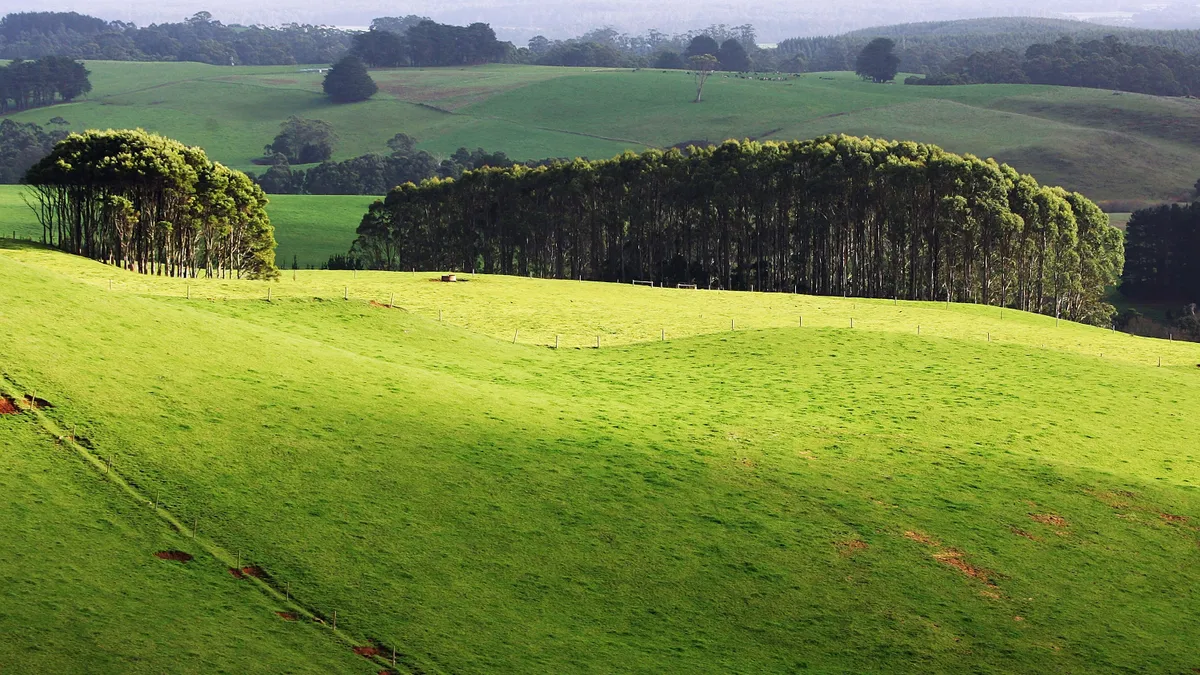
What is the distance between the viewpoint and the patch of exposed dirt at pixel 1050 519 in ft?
163

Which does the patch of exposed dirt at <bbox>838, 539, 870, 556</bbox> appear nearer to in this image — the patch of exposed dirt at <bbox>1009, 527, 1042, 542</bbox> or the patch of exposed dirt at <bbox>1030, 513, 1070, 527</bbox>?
the patch of exposed dirt at <bbox>1009, 527, 1042, 542</bbox>

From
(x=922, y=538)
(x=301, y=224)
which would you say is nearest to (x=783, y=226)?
(x=301, y=224)

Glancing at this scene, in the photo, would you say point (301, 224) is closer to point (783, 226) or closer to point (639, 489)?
point (783, 226)

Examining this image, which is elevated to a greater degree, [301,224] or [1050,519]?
[301,224]

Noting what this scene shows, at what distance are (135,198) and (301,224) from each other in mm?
88554

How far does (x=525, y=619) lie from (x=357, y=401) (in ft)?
60.0

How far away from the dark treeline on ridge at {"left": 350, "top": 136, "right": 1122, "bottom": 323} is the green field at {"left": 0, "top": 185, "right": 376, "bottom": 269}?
29.8ft

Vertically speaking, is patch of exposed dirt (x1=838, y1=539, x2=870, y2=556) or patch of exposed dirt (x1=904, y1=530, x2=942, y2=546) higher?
patch of exposed dirt (x1=838, y1=539, x2=870, y2=556)

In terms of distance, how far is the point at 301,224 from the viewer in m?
180

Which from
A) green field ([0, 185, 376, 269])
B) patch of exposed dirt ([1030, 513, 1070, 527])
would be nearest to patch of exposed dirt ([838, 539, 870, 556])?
patch of exposed dirt ([1030, 513, 1070, 527])

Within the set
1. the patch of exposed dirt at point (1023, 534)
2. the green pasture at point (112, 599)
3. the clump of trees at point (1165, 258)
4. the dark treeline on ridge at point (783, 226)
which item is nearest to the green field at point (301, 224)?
the dark treeline on ridge at point (783, 226)

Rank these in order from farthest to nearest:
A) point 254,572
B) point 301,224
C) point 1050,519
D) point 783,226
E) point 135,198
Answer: point 301,224, point 783,226, point 135,198, point 1050,519, point 254,572

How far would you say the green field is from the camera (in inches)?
6093

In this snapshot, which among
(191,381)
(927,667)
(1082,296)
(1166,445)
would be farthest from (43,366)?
(1082,296)
